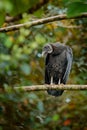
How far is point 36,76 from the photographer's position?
208 inches

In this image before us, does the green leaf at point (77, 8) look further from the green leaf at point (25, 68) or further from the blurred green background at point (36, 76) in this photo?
the green leaf at point (25, 68)

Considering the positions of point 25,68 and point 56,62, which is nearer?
point 25,68

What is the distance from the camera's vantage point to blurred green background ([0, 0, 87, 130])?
3.12 m

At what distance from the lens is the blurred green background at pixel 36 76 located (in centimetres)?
312

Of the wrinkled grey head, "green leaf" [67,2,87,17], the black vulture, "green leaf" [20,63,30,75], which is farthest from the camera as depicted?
the black vulture

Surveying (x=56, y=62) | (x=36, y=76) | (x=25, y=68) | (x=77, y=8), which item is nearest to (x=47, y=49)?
(x=56, y=62)

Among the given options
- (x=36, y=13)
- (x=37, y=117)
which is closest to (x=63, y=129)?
(x=37, y=117)

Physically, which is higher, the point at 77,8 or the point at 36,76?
the point at 77,8

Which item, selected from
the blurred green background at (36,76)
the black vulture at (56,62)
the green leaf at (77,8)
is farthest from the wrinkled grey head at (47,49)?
the green leaf at (77,8)

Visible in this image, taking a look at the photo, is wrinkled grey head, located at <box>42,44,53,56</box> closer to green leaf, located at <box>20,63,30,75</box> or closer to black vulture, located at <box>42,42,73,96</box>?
black vulture, located at <box>42,42,73,96</box>

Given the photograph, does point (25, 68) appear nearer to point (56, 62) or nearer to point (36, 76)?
point (56, 62)

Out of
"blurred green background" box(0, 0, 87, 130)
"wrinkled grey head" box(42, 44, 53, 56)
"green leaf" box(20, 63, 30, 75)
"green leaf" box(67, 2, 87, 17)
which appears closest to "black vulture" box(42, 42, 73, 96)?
"wrinkled grey head" box(42, 44, 53, 56)

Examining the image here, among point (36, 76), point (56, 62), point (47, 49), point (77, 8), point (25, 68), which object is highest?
point (77, 8)

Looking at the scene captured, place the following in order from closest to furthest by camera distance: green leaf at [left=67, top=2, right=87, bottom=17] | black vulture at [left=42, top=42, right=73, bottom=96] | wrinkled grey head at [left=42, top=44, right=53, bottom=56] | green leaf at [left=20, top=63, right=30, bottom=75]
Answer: green leaf at [left=67, top=2, right=87, bottom=17] < green leaf at [left=20, top=63, right=30, bottom=75] < wrinkled grey head at [left=42, top=44, right=53, bottom=56] < black vulture at [left=42, top=42, right=73, bottom=96]
